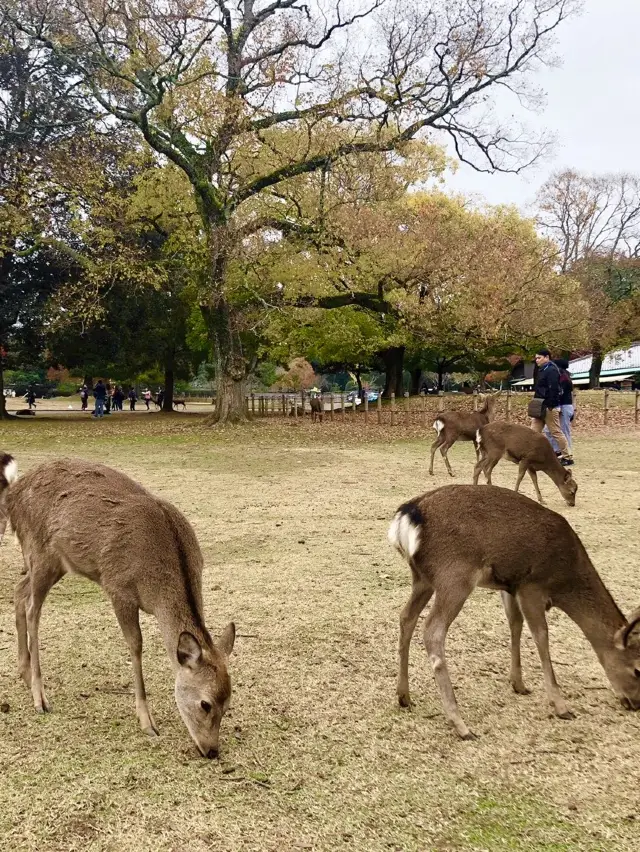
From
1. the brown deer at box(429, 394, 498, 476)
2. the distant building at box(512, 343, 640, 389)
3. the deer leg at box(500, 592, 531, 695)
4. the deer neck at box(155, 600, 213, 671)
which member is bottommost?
the deer leg at box(500, 592, 531, 695)

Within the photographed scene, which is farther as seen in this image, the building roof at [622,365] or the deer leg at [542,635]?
the building roof at [622,365]

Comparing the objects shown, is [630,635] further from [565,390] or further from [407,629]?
[565,390]

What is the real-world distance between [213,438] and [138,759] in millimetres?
15160

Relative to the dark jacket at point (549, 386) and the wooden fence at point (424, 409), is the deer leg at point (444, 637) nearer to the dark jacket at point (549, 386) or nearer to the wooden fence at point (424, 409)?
the dark jacket at point (549, 386)

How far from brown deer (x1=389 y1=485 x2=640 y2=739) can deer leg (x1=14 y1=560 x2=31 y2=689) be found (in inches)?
78.0

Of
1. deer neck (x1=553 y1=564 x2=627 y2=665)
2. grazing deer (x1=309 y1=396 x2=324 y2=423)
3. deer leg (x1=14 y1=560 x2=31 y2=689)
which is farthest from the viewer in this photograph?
grazing deer (x1=309 y1=396 x2=324 y2=423)

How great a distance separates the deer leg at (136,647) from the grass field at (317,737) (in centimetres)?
9

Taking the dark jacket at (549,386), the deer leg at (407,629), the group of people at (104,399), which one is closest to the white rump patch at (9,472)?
the deer leg at (407,629)

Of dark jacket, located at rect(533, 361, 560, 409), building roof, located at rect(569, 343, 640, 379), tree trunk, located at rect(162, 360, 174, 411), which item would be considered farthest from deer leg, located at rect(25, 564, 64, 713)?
building roof, located at rect(569, 343, 640, 379)

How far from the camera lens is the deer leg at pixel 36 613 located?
3.44 meters

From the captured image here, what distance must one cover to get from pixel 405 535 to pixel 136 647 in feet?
4.52

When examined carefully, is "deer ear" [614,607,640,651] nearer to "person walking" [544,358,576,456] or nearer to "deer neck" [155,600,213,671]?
"deer neck" [155,600,213,671]

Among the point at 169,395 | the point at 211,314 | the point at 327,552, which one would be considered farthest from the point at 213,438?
the point at 169,395

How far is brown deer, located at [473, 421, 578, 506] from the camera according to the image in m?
8.52
